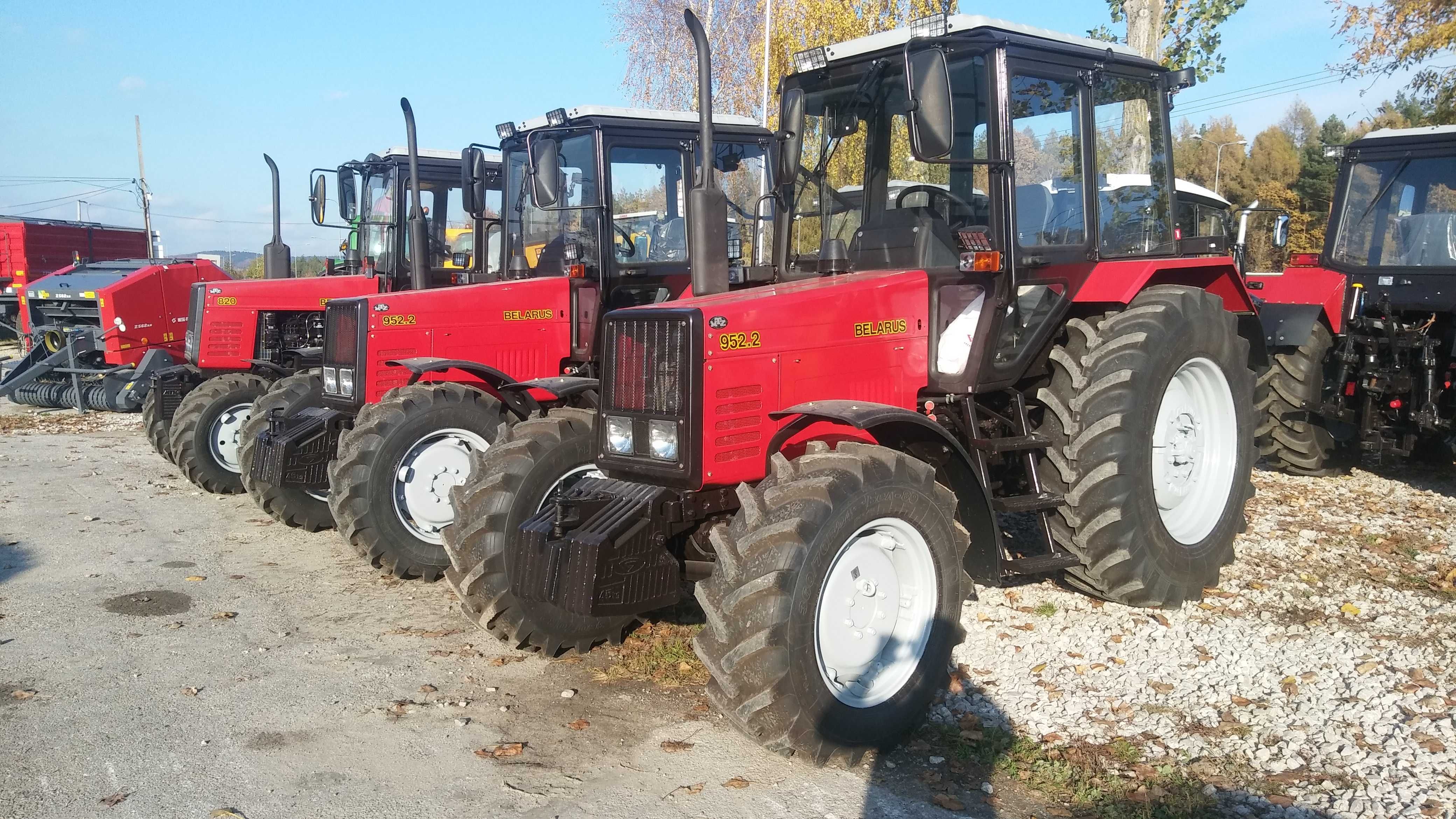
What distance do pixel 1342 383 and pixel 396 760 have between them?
7.36 metres

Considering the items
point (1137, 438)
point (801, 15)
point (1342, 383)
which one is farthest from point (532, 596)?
point (801, 15)

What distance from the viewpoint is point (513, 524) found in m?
4.83

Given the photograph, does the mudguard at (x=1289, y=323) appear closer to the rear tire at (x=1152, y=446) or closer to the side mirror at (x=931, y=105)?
the rear tire at (x=1152, y=446)

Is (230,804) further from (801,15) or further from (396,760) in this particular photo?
(801,15)

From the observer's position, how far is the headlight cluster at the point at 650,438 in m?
4.15

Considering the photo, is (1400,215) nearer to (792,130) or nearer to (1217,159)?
(792,130)

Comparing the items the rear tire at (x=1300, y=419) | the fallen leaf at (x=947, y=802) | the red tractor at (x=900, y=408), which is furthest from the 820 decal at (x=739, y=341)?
the rear tire at (x=1300, y=419)

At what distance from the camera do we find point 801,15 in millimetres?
17938

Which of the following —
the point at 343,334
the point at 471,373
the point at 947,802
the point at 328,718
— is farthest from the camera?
the point at 343,334

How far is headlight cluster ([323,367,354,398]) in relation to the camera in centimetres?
702

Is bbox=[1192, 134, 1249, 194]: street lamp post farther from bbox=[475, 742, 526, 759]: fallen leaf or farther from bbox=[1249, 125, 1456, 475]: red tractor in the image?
bbox=[475, 742, 526, 759]: fallen leaf

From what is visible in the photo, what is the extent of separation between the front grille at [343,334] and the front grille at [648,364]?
10.6ft

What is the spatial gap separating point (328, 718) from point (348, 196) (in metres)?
7.96

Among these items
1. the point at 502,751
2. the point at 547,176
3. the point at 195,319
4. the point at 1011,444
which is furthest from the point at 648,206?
the point at 195,319
